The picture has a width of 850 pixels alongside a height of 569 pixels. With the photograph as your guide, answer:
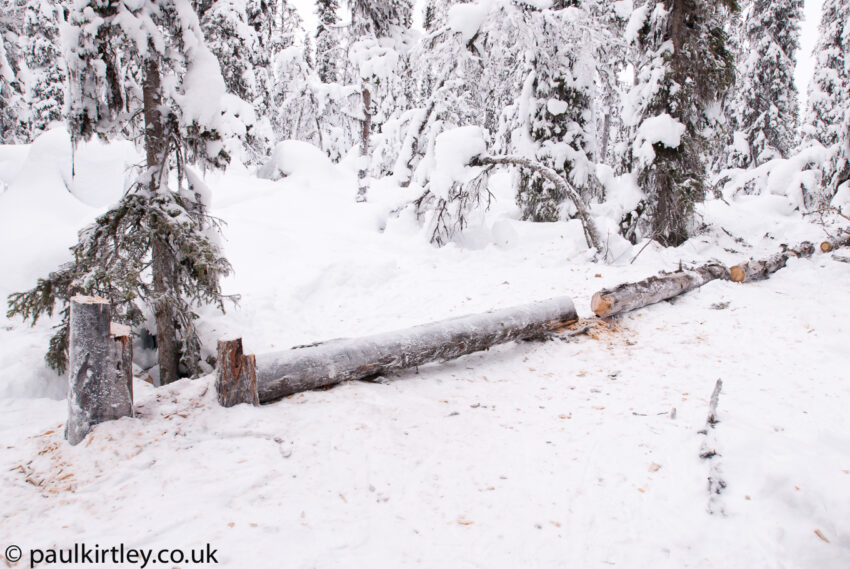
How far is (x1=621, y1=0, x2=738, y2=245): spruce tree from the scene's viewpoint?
9812mm

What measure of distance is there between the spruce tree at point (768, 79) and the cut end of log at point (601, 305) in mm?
21771

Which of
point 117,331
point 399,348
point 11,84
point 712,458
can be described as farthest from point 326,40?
point 712,458

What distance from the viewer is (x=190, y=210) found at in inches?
201

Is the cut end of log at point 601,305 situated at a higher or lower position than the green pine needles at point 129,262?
lower

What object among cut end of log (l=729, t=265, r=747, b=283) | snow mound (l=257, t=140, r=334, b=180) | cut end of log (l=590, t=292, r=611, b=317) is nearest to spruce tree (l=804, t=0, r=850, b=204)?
cut end of log (l=729, t=265, r=747, b=283)

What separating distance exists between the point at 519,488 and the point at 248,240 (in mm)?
7833

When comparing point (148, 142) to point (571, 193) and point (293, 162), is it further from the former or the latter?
→ point (293, 162)

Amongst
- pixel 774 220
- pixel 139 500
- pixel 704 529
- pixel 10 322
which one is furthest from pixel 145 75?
pixel 774 220

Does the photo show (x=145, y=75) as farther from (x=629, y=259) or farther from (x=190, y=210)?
(x=629, y=259)

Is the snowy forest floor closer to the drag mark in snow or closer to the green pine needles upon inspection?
the drag mark in snow

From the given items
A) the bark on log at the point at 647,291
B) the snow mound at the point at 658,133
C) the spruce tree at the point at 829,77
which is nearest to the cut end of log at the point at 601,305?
the bark on log at the point at 647,291

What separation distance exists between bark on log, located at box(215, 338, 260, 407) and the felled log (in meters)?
8.37

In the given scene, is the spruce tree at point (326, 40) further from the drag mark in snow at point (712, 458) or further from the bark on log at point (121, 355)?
the drag mark in snow at point (712, 458)

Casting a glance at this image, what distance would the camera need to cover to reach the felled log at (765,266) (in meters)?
8.05
